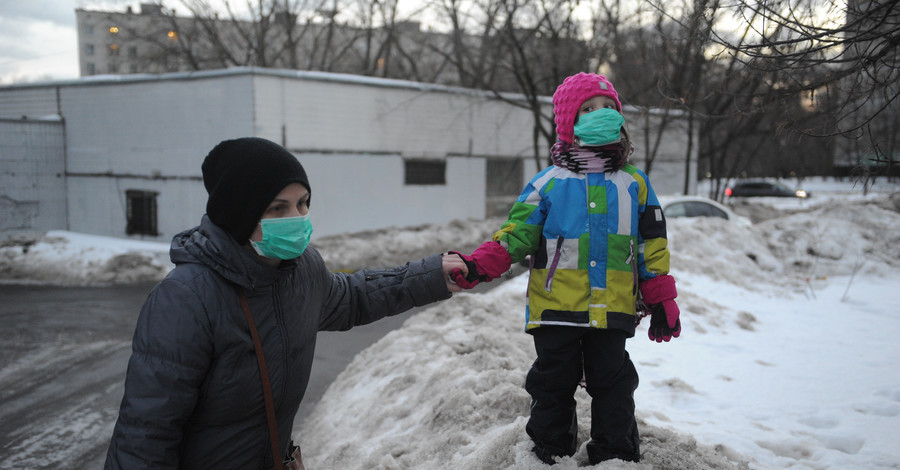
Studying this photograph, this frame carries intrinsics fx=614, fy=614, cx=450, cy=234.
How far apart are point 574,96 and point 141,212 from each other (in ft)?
47.6

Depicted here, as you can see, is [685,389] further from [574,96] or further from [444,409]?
[574,96]

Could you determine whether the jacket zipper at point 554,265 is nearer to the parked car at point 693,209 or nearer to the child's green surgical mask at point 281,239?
the child's green surgical mask at point 281,239

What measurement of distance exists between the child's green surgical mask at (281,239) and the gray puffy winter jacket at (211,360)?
6 cm

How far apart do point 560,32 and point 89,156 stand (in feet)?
41.8

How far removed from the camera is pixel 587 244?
2906mm

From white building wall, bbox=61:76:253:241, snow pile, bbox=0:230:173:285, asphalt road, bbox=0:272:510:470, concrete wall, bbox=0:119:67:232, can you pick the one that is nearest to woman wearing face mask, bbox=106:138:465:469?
asphalt road, bbox=0:272:510:470

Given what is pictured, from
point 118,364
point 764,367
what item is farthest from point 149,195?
point 764,367

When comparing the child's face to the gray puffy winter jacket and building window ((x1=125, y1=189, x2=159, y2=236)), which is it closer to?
the gray puffy winter jacket

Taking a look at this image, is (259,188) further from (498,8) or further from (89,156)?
(89,156)

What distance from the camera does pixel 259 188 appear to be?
208 centimetres

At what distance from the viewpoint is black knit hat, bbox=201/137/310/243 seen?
2.05 m

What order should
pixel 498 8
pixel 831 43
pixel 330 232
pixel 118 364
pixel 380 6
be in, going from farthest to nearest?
pixel 380 6 → pixel 498 8 → pixel 330 232 → pixel 118 364 → pixel 831 43

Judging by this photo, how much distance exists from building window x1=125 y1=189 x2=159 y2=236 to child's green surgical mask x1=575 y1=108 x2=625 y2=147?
14.0 metres

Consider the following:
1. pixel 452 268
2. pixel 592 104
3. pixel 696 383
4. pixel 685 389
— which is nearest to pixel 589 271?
pixel 452 268
